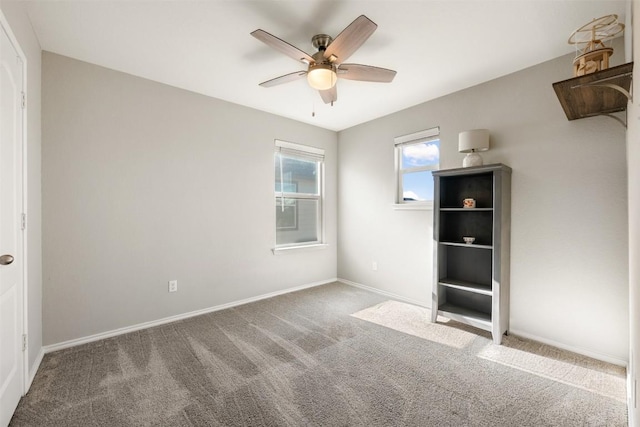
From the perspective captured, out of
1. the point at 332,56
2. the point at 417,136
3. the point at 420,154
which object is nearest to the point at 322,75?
the point at 332,56

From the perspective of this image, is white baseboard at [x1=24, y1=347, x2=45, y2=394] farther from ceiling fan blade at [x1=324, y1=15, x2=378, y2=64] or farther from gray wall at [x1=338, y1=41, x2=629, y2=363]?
gray wall at [x1=338, y1=41, x2=629, y2=363]

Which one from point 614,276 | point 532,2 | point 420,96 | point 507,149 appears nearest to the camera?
point 532,2

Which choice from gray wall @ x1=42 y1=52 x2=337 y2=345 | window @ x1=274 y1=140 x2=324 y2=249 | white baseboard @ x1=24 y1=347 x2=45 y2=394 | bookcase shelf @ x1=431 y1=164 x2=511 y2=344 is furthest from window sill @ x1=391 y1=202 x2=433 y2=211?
white baseboard @ x1=24 y1=347 x2=45 y2=394

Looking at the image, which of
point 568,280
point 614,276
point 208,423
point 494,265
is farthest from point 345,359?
point 614,276

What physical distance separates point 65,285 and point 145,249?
659 mm

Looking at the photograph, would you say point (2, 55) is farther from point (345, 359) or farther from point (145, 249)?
point (345, 359)

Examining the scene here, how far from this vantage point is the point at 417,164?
3.62m

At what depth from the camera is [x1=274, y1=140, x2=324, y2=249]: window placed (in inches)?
156

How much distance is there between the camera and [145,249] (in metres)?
2.84

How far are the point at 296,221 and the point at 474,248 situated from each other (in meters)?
2.38

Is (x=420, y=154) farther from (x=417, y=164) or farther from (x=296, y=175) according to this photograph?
(x=296, y=175)

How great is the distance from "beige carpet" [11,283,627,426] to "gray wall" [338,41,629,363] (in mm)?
303

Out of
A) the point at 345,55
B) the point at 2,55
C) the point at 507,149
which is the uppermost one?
the point at 345,55

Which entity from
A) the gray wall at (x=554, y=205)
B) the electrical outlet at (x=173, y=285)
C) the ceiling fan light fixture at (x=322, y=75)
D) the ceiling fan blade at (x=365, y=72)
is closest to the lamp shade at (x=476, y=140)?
the gray wall at (x=554, y=205)
